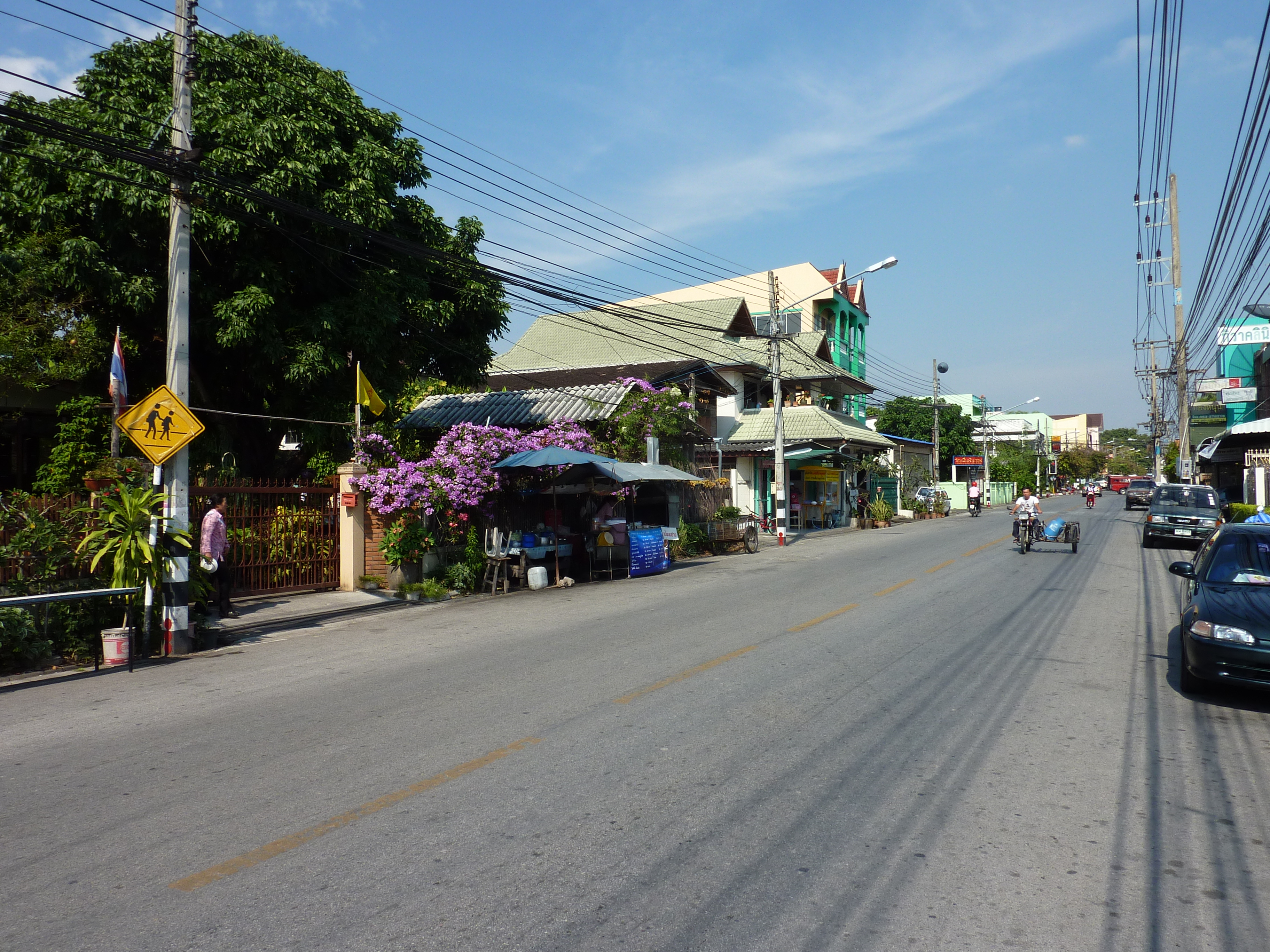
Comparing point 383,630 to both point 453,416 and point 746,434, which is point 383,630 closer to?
point 453,416

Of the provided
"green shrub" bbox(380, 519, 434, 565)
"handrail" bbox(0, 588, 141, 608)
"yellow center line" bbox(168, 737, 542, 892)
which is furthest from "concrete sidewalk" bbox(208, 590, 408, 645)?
"yellow center line" bbox(168, 737, 542, 892)

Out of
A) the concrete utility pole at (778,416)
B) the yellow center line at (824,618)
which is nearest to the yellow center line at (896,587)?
the yellow center line at (824,618)

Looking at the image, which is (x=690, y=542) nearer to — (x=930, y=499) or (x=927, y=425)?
(x=930, y=499)

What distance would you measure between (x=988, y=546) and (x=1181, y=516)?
6064 millimetres

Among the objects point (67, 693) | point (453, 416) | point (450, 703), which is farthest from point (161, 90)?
point (450, 703)

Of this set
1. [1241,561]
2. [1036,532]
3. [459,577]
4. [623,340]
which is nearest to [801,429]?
[623,340]

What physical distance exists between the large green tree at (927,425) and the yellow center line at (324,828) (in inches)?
2295

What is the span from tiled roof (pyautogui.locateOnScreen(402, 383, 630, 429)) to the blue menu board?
3.54 metres

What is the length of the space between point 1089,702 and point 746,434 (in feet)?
97.1

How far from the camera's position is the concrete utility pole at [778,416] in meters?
28.4

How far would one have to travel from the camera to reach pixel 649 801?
16.7 ft

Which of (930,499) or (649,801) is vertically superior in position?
(930,499)

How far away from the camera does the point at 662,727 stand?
262 inches

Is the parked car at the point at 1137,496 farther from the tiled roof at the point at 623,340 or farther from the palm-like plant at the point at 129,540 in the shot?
the palm-like plant at the point at 129,540
